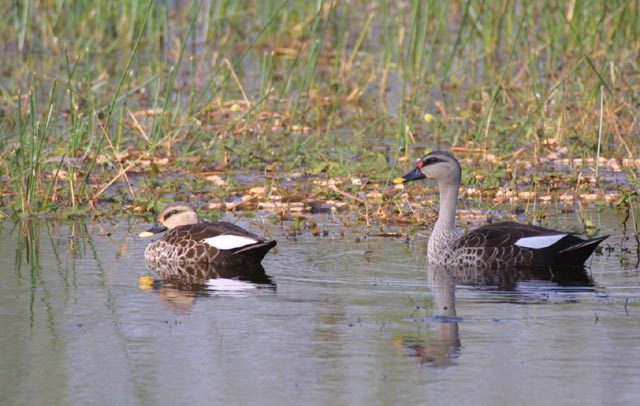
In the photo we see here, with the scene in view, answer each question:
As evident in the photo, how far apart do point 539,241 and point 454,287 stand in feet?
3.14

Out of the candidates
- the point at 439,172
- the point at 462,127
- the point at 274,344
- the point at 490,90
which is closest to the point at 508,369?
the point at 274,344

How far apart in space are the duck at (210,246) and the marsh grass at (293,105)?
187 centimetres

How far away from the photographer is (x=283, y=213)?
1333 centimetres

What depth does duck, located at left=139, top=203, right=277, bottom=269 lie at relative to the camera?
11.2m

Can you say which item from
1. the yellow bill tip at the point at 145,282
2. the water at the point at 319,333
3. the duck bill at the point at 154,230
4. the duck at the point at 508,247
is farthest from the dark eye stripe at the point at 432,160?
the yellow bill tip at the point at 145,282

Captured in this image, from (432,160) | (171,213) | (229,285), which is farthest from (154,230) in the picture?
(432,160)

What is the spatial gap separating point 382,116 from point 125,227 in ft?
17.7

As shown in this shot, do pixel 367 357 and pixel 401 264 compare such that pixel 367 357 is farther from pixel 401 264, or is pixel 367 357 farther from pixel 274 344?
pixel 401 264

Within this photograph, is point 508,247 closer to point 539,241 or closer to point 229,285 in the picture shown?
point 539,241

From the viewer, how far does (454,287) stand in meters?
10.5

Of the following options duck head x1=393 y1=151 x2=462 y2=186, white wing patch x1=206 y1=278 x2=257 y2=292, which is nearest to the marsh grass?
duck head x1=393 y1=151 x2=462 y2=186

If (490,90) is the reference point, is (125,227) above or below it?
below

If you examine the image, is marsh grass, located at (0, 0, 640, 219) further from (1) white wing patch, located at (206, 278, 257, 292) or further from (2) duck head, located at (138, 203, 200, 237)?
(1) white wing patch, located at (206, 278, 257, 292)

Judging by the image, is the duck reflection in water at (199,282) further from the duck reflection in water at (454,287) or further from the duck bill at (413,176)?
the duck bill at (413,176)
